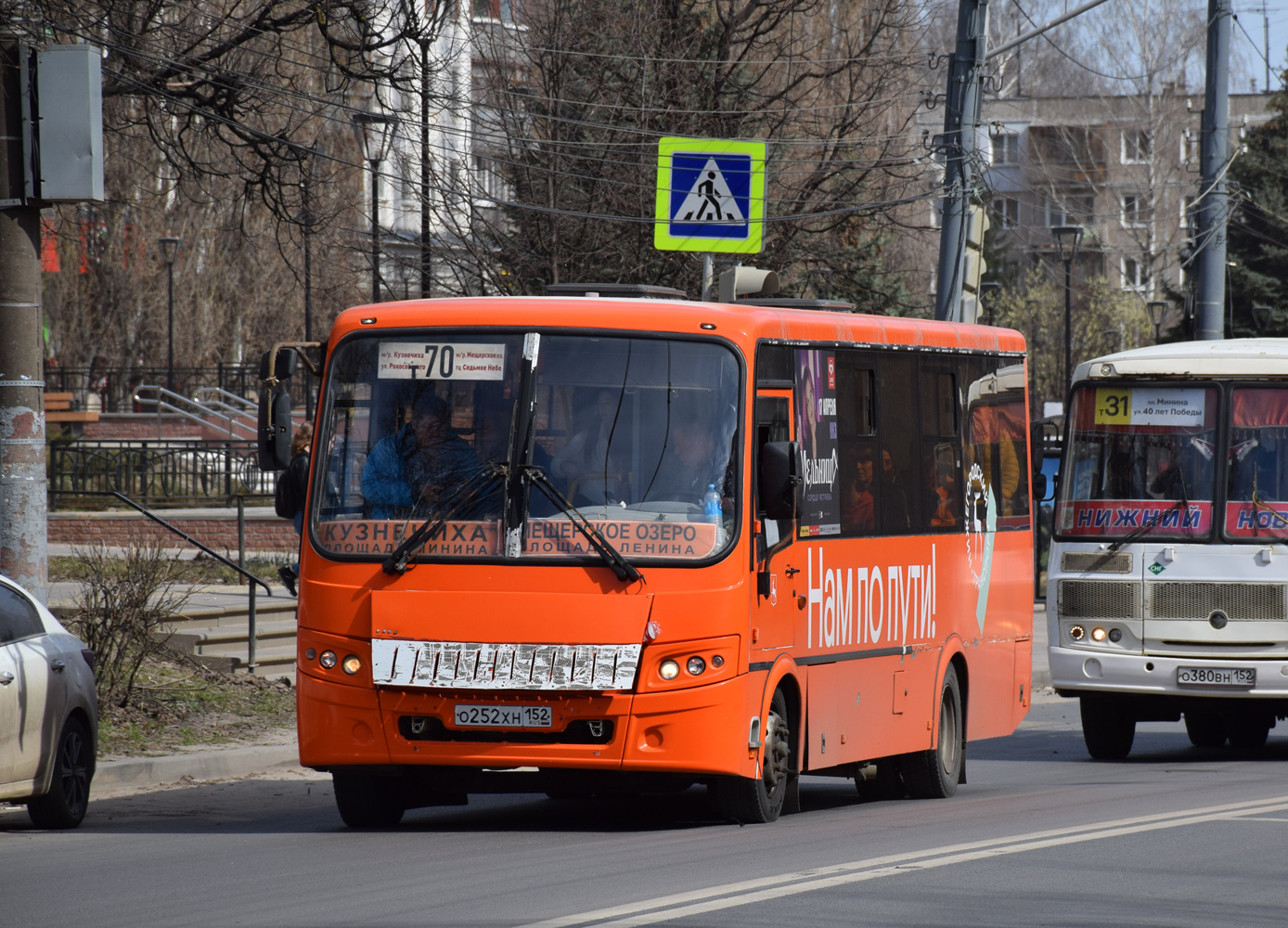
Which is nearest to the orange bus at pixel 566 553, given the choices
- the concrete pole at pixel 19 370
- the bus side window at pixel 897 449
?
the bus side window at pixel 897 449

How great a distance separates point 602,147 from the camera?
82.2 feet

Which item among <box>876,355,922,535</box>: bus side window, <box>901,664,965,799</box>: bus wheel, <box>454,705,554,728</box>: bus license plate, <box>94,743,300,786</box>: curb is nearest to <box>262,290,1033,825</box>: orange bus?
<box>454,705,554,728</box>: bus license plate

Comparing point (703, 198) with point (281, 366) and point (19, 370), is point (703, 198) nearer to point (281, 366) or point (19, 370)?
point (19, 370)

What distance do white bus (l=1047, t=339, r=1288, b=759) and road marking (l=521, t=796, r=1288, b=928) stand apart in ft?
11.2

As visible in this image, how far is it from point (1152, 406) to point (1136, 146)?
5369 centimetres

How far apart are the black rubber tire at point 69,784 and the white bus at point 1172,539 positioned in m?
7.43

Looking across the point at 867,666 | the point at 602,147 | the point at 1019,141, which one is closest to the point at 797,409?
the point at 867,666

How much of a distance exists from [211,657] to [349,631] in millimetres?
7508

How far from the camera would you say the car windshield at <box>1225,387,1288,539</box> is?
1462 cm

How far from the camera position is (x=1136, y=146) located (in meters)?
66.3

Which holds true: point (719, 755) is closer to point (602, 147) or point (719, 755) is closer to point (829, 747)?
point (829, 747)

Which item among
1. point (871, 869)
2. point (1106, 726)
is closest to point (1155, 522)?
point (1106, 726)

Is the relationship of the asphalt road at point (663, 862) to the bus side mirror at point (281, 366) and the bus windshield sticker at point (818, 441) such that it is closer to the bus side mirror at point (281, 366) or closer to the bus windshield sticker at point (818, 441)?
the bus windshield sticker at point (818, 441)

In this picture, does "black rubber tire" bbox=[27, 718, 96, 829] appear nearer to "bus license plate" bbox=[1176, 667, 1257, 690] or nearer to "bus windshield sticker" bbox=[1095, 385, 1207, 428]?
"bus license plate" bbox=[1176, 667, 1257, 690]
